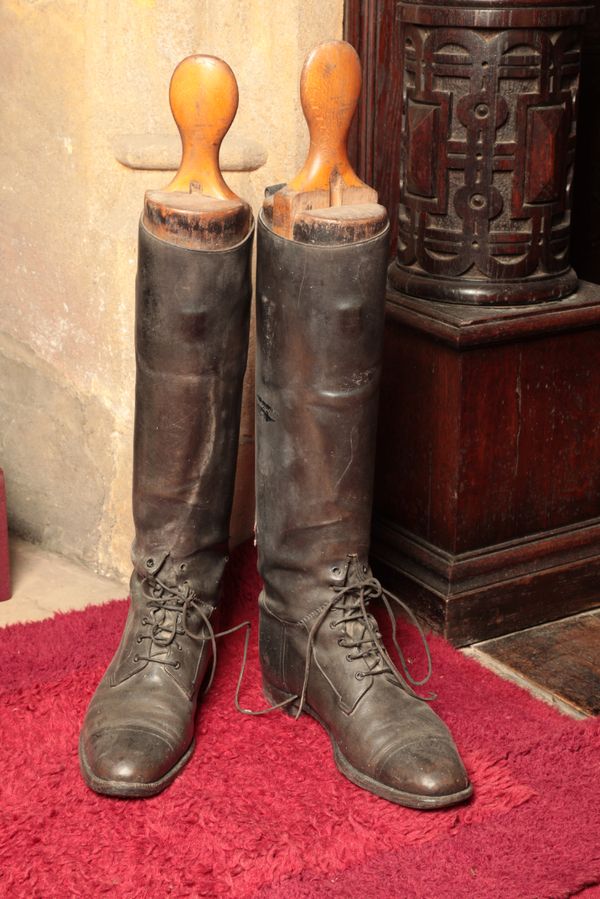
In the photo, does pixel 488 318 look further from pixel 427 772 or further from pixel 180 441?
pixel 427 772

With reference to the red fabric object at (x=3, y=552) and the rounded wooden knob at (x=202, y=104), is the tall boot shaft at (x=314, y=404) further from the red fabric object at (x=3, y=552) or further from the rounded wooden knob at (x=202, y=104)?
the red fabric object at (x=3, y=552)

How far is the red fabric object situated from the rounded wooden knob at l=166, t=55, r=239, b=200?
640mm

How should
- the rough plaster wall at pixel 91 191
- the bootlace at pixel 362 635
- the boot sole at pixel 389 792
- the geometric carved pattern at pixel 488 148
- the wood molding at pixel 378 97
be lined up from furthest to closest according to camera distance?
the wood molding at pixel 378 97
the rough plaster wall at pixel 91 191
the geometric carved pattern at pixel 488 148
the bootlace at pixel 362 635
the boot sole at pixel 389 792

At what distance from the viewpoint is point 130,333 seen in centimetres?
176

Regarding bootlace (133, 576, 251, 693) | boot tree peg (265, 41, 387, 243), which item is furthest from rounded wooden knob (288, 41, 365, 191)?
bootlace (133, 576, 251, 693)

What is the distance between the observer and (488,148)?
1597 mm

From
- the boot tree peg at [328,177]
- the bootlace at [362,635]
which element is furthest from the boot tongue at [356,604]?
the boot tree peg at [328,177]

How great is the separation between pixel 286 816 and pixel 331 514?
341 millimetres

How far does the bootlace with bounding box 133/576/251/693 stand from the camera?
4.78 feet

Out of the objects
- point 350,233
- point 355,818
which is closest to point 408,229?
point 350,233

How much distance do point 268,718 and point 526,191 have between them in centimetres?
76

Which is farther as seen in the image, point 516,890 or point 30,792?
point 30,792

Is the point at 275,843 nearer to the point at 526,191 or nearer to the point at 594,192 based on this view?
the point at 526,191

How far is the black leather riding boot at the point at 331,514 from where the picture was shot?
1343 mm
